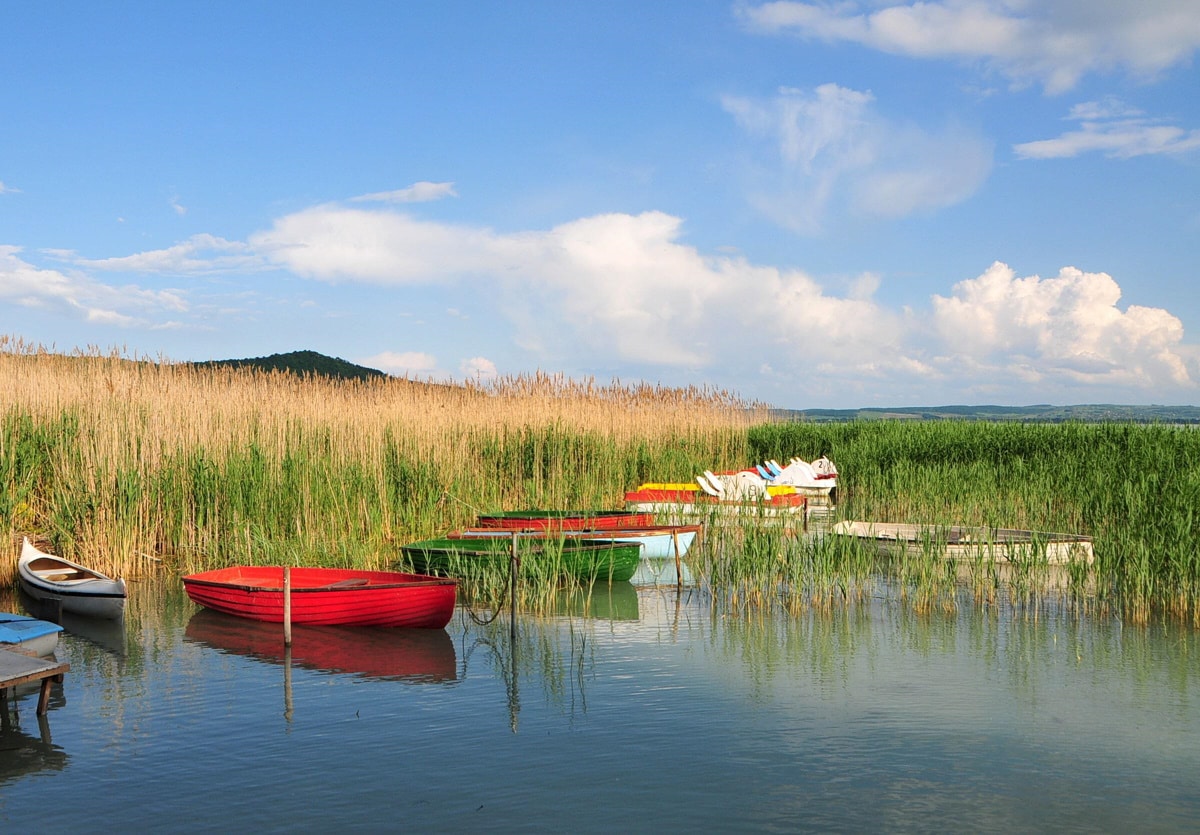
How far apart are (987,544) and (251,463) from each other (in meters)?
8.54

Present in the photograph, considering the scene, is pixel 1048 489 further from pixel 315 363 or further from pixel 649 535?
pixel 315 363

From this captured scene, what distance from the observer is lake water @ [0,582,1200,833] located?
196 inches

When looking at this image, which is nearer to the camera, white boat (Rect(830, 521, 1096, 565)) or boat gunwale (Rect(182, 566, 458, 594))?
boat gunwale (Rect(182, 566, 458, 594))

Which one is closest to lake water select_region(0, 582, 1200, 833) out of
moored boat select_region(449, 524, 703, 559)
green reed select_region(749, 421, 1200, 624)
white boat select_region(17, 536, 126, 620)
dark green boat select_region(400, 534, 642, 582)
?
white boat select_region(17, 536, 126, 620)

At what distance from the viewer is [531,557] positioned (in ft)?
31.5

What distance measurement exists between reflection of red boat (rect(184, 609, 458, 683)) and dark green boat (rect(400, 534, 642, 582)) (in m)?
1.19

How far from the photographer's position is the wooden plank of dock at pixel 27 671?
19.6 ft

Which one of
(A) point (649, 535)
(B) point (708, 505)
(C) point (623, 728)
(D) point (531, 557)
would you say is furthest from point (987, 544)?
(C) point (623, 728)

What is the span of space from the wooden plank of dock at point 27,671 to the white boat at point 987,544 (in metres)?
7.04

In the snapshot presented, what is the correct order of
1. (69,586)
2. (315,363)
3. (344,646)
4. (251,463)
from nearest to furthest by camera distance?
(344,646) → (69,586) → (251,463) → (315,363)

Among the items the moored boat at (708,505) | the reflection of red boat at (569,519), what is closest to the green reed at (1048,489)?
the moored boat at (708,505)

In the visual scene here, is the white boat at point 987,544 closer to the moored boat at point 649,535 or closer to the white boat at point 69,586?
the moored boat at point 649,535

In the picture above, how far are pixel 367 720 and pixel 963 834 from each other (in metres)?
3.53

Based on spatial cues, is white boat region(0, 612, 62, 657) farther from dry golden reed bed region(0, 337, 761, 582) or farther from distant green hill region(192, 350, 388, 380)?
distant green hill region(192, 350, 388, 380)
